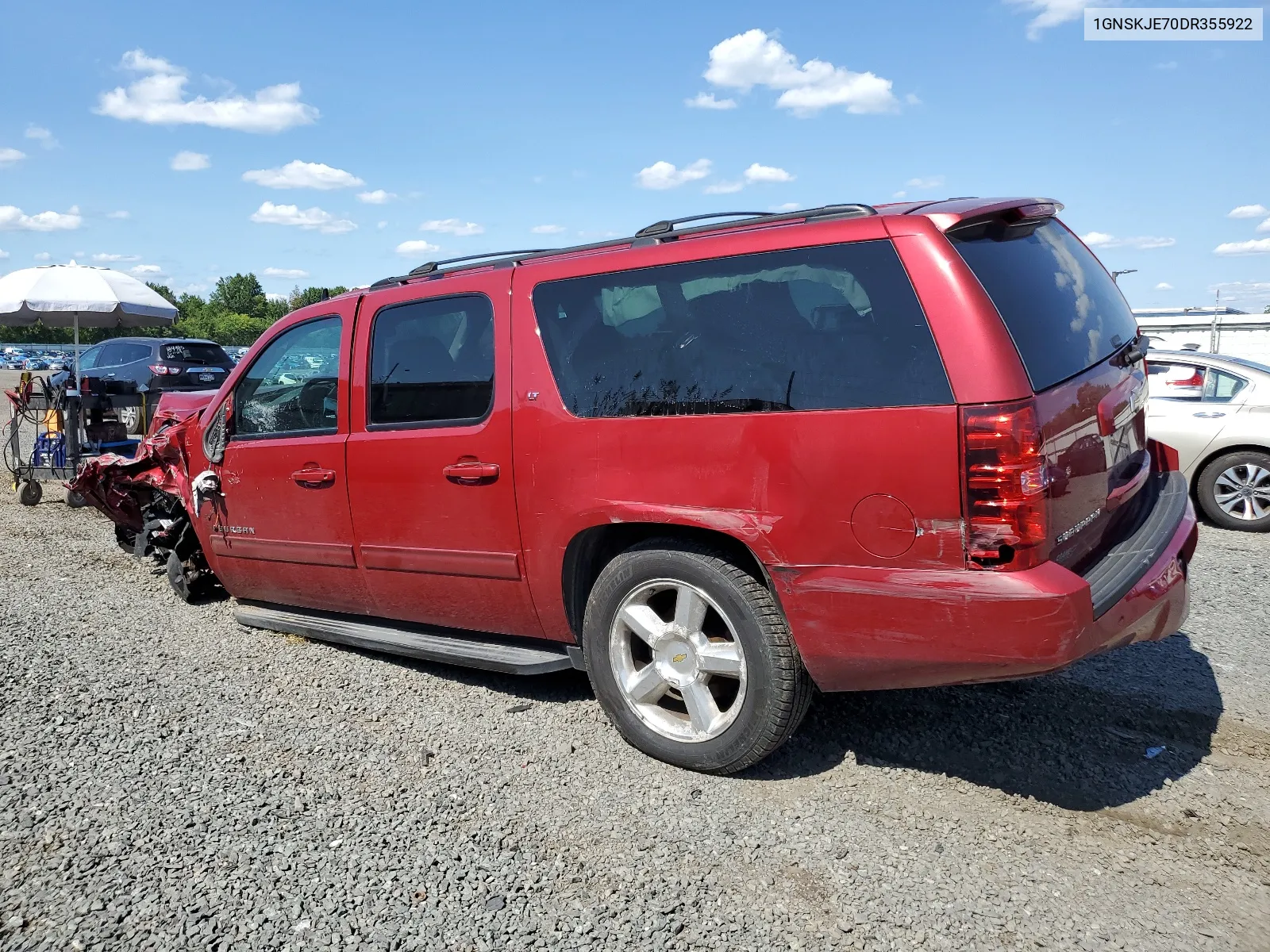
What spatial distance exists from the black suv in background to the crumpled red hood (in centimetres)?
945

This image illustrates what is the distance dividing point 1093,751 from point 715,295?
7.36 feet

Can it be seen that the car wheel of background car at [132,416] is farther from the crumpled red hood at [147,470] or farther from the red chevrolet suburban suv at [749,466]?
the red chevrolet suburban suv at [749,466]

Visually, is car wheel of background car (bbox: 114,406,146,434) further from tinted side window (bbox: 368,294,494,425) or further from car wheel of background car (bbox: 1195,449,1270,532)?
car wheel of background car (bbox: 1195,449,1270,532)

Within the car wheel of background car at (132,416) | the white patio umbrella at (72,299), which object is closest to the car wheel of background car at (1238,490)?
the car wheel of background car at (132,416)

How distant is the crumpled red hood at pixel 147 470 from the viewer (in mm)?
5758

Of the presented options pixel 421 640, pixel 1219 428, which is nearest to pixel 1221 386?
pixel 1219 428

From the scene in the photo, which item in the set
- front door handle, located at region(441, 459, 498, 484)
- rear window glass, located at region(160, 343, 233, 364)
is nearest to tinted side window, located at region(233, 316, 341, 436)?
front door handle, located at region(441, 459, 498, 484)

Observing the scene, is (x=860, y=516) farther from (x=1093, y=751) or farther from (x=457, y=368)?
(x=457, y=368)

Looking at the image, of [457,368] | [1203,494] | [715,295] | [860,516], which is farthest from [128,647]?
[1203,494]

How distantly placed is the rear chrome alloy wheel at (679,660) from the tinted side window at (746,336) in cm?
72

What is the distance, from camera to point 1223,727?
3678mm

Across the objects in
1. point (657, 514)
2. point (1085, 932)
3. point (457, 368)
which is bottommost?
point (1085, 932)

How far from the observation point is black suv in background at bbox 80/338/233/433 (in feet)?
52.9

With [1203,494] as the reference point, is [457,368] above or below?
above
